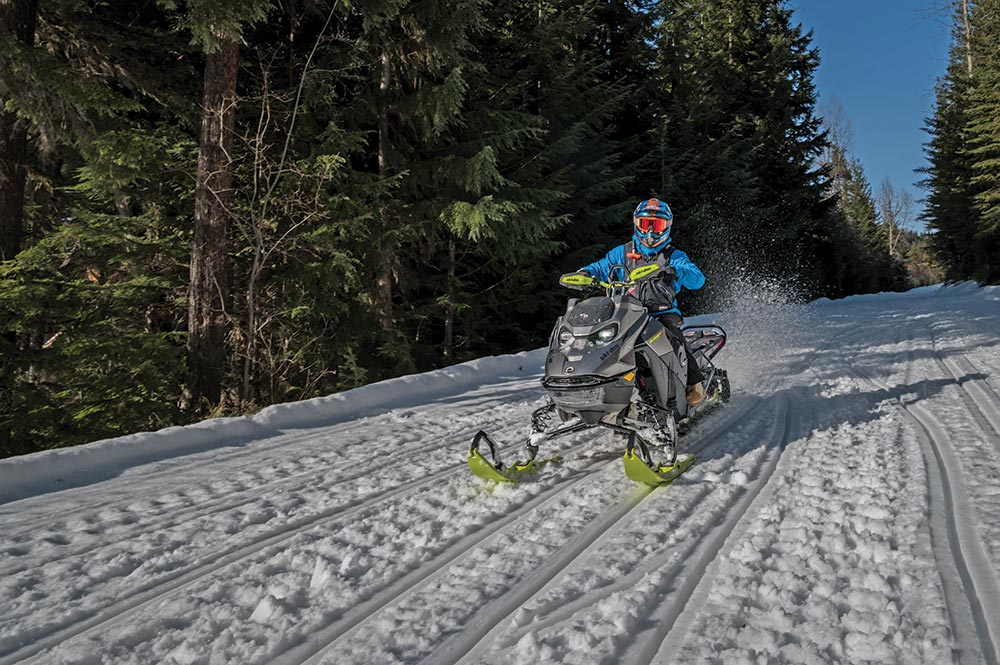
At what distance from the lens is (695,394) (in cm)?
496

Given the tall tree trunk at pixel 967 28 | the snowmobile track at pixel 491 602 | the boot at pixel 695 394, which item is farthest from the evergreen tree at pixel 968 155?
the snowmobile track at pixel 491 602

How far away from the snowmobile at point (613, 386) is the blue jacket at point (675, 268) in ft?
1.22

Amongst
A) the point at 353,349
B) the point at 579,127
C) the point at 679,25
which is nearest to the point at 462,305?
the point at 353,349

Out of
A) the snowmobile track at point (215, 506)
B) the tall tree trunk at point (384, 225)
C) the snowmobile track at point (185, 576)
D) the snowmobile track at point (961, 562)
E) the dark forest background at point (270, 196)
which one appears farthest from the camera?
the tall tree trunk at point (384, 225)

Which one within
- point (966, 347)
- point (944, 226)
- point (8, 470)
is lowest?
point (966, 347)

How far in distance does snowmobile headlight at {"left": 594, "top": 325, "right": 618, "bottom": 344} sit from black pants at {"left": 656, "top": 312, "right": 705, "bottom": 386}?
3.21 ft

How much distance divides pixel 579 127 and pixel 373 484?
9733 millimetres

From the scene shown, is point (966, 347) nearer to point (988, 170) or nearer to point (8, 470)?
point (8, 470)

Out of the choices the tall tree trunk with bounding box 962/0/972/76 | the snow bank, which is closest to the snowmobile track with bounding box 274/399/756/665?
the snow bank

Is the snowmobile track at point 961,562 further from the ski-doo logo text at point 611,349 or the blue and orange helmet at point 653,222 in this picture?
the blue and orange helmet at point 653,222

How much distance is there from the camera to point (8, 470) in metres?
3.63

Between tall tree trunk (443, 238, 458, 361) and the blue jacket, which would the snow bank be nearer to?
the blue jacket

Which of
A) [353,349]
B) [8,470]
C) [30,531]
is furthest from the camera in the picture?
[353,349]

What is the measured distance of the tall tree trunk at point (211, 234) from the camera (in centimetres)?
693
